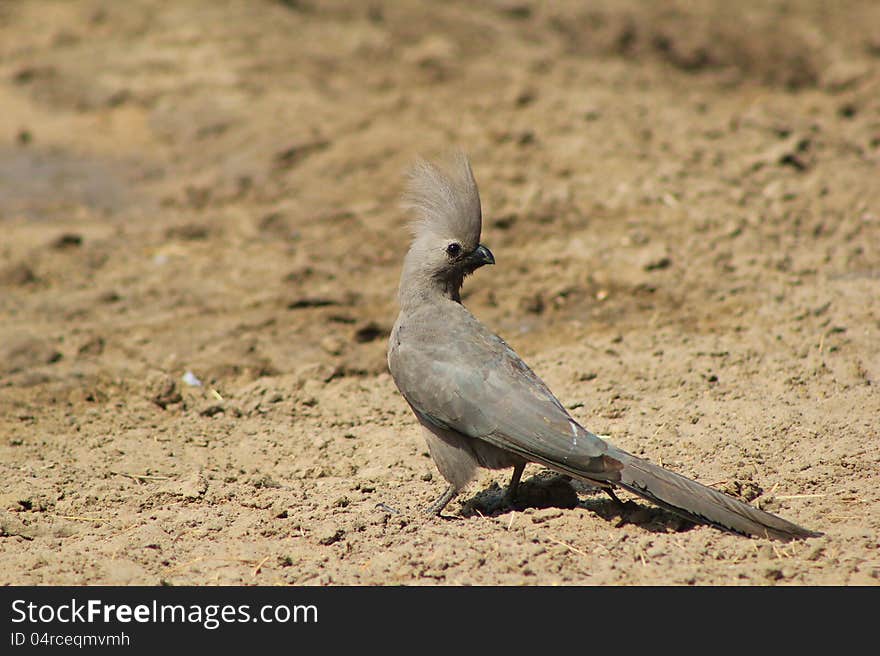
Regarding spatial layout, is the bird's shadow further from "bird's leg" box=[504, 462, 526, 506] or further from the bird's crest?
the bird's crest

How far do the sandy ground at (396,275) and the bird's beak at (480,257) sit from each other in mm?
1183

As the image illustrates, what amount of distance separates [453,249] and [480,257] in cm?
17

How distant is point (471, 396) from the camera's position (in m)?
5.49

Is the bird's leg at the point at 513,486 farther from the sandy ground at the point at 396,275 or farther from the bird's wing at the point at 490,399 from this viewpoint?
the bird's wing at the point at 490,399

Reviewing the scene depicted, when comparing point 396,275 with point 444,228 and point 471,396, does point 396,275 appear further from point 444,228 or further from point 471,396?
point 471,396

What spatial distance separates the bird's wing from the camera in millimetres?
5137

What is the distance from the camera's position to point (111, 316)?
788 cm

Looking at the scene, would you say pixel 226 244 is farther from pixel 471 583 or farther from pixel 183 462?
pixel 471 583

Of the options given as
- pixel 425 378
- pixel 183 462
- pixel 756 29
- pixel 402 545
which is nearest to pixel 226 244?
pixel 183 462

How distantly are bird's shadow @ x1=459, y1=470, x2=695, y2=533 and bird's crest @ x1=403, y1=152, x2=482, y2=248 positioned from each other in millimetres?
1444

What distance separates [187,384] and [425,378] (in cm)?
214

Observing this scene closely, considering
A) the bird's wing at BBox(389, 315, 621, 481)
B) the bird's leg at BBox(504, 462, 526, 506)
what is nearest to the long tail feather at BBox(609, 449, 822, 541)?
the bird's wing at BBox(389, 315, 621, 481)

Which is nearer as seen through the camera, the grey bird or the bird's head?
the grey bird

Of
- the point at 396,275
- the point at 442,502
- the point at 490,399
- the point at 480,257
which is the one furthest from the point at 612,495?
the point at 396,275
